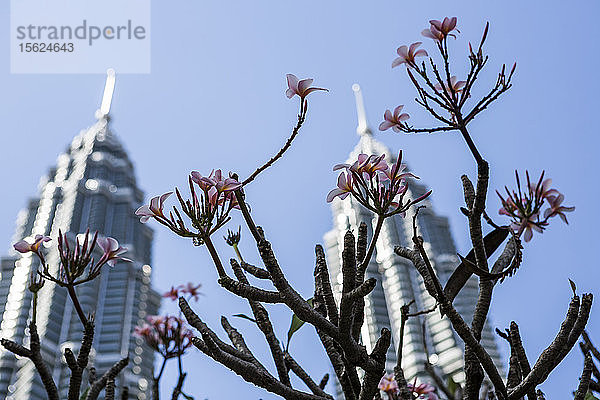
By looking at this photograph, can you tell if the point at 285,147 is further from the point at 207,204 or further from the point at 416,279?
the point at 416,279

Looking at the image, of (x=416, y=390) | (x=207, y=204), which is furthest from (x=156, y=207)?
(x=416, y=390)

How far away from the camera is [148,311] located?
47188mm

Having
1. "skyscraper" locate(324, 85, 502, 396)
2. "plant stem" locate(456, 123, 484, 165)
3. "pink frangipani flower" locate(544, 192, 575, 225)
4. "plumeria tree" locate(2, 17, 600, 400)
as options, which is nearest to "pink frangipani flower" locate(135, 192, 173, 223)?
"plumeria tree" locate(2, 17, 600, 400)

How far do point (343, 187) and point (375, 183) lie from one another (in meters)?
0.10

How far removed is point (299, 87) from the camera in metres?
1.32

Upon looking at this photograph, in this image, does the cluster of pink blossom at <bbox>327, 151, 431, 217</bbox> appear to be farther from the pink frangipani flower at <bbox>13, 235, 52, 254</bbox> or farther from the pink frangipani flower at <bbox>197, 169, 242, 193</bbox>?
the pink frangipani flower at <bbox>13, 235, 52, 254</bbox>

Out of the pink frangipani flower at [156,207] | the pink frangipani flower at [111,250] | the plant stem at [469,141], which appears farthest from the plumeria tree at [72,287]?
the plant stem at [469,141]

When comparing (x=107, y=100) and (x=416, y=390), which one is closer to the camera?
(x=416, y=390)

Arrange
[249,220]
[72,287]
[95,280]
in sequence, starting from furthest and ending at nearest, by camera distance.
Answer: [95,280] < [72,287] < [249,220]

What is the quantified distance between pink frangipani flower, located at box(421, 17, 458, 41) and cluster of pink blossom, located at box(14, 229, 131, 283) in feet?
2.95

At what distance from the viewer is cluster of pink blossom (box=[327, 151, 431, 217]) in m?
1.15

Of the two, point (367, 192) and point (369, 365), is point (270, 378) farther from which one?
point (367, 192)

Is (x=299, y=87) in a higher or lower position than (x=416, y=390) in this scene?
higher

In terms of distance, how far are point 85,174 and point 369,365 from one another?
167ft
